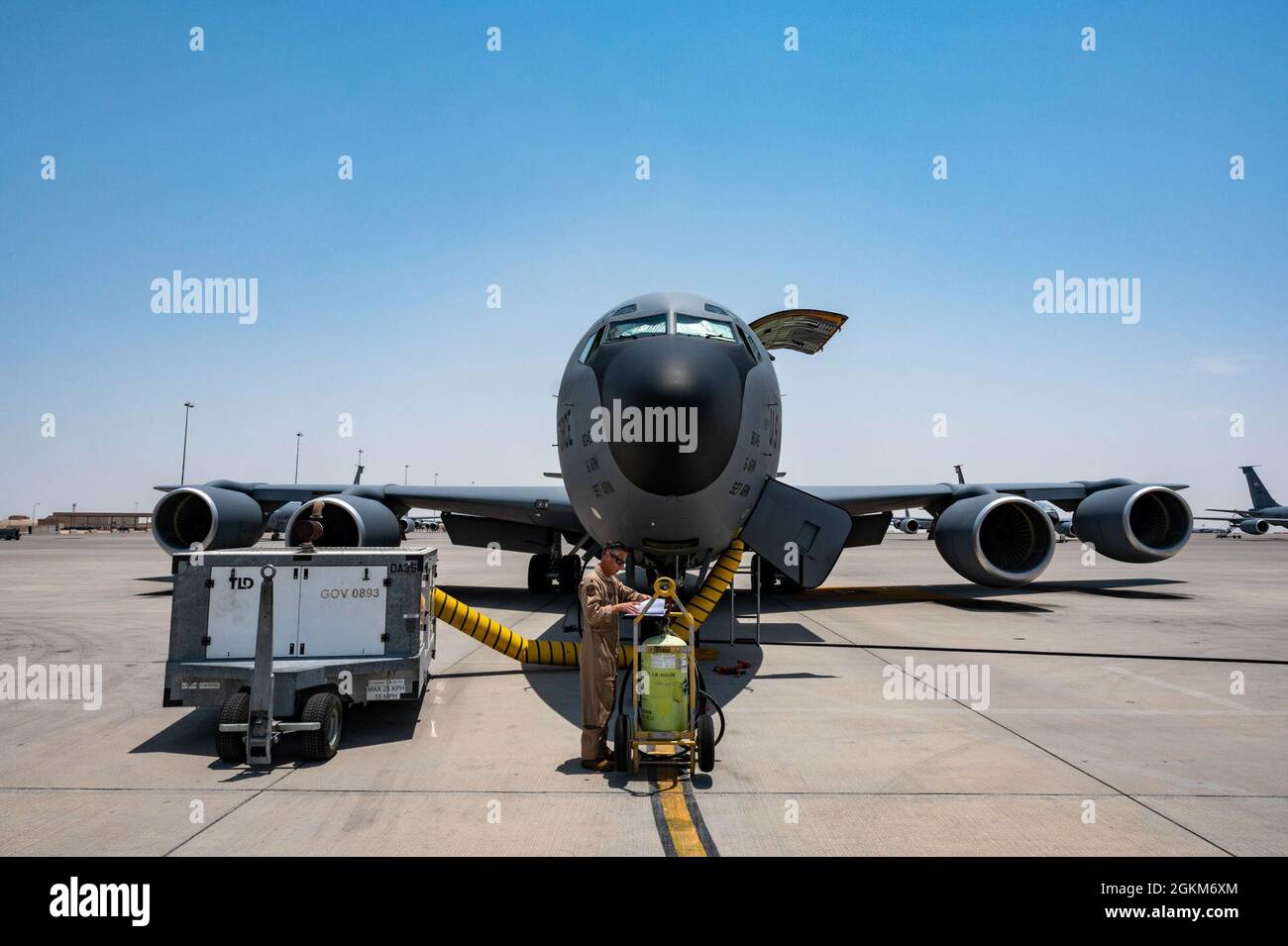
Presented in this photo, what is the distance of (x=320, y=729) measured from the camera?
5586mm

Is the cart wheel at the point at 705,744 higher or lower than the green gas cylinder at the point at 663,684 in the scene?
lower

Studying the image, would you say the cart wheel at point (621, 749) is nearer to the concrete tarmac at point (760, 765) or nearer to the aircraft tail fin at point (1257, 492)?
the concrete tarmac at point (760, 765)

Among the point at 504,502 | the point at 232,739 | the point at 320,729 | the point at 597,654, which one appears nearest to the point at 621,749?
the point at 597,654

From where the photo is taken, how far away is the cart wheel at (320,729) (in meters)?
5.59

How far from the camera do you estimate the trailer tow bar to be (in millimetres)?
5379

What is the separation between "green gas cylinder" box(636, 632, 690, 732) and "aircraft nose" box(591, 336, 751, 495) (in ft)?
7.20

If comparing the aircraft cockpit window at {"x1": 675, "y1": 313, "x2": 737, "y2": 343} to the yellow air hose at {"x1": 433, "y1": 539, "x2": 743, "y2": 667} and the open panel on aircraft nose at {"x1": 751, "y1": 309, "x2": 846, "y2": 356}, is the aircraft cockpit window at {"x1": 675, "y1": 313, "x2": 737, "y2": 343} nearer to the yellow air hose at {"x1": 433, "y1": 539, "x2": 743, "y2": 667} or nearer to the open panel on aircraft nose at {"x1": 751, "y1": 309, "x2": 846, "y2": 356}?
the yellow air hose at {"x1": 433, "y1": 539, "x2": 743, "y2": 667}

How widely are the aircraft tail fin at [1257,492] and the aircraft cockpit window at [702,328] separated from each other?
8855cm

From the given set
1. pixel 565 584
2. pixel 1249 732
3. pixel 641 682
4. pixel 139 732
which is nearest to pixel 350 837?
pixel 641 682

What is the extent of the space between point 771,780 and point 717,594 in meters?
4.04

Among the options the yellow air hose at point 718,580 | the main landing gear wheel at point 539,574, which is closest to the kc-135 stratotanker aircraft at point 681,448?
the yellow air hose at point 718,580

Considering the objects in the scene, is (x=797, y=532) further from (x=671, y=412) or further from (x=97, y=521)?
(x=97, y=521)
